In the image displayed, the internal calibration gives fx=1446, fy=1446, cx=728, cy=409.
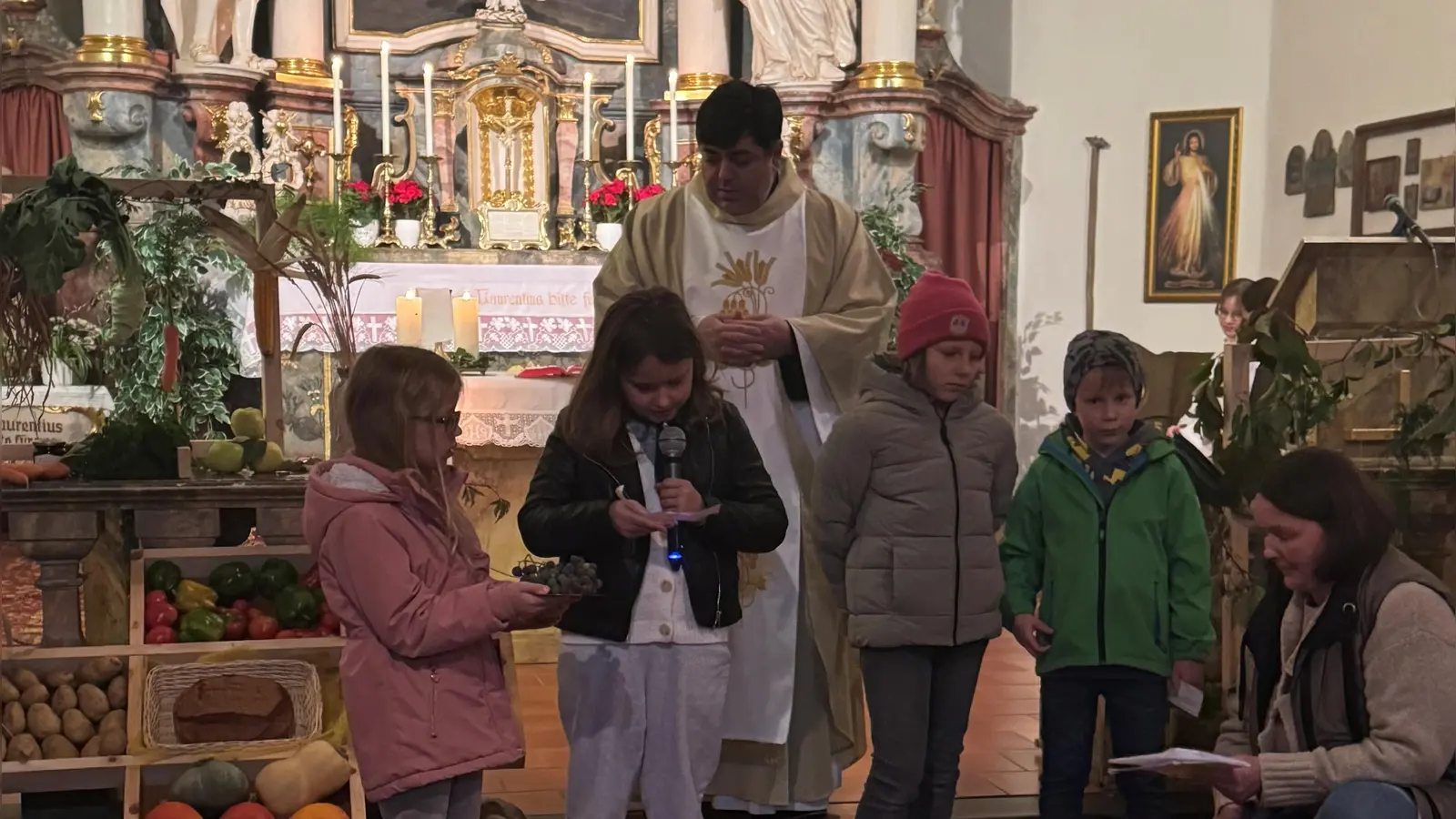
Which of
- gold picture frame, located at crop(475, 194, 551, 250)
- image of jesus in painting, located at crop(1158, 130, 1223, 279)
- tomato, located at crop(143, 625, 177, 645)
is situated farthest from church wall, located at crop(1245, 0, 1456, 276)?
tomato, located at crop(143, 625, 177, 645)

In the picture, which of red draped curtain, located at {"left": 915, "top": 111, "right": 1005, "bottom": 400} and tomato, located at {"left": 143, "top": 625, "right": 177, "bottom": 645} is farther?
red draped curtain, located at {"left": 915, "top": 111, "right": 1005, "bottom": 400}

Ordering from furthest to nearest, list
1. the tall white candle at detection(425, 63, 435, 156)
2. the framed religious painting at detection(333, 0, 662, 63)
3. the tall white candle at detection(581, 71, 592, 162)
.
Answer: the framed religious painting at detection(333, 0, 662, 63)
the tall white candle at detection(581, 71, 592, 162)
the tall white candle at detection(425, 63, 435, 156)

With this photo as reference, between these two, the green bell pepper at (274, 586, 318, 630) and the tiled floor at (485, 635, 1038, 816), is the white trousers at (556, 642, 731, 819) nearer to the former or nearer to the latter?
the green bell pepper at (274, 586, 318, 630)

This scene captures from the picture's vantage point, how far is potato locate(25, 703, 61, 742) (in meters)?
3.21

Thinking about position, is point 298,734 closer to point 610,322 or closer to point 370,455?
point 370,455

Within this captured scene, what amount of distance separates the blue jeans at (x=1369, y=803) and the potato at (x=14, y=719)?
106 inches

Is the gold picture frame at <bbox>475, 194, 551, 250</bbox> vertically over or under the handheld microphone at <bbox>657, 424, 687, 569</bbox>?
over

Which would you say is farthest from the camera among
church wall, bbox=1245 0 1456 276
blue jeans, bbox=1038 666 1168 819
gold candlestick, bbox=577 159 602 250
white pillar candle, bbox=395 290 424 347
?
gold candlestick, bbox=577 159 602 250

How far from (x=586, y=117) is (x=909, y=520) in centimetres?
569

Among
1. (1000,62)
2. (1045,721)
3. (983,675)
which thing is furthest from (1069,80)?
(1045,721)

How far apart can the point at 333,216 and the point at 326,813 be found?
134 inches

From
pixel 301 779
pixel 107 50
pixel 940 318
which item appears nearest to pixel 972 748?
pixel 940 318

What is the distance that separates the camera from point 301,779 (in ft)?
10.2

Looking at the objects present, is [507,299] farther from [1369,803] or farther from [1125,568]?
[1369,803]
